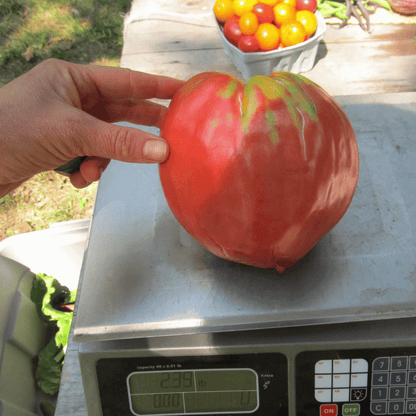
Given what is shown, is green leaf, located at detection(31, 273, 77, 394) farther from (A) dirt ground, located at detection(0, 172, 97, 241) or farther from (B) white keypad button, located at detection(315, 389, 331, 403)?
(B) white keypad button, located at detection(315, 389, 331, 403)

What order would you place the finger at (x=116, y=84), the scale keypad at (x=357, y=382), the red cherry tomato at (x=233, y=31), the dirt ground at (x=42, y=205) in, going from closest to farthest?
1. the scale keypad at (x=357, y=382)
2. the finger at (x=116, y=84)
3. the red cherry tomato at (x=233, y=31)
4. the dirt ground at (x=42, y=205)

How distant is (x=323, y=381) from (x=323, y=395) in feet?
0.07

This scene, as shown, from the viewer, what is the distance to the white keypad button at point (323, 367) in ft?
2.02

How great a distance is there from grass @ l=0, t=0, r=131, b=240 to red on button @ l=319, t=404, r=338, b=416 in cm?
153

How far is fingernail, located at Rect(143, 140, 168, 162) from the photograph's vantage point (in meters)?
0.57

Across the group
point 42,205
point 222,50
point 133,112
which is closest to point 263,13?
point 222,50

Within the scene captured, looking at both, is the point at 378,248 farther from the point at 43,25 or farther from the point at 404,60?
the point at 43,25

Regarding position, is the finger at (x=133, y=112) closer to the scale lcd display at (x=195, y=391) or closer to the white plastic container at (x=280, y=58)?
the white plastic container at (x=280, y=58)

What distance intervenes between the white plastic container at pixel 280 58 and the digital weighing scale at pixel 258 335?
760 millimetres

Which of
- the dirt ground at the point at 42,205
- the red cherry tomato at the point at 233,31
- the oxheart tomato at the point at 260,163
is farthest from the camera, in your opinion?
the dirt ground at the point at 42,205

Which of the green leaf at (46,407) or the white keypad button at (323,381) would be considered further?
the green leaf at (46,407)

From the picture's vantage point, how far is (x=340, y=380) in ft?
2.04

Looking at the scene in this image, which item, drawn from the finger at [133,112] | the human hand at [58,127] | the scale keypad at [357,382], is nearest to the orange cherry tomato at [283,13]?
the finger at [133,112]

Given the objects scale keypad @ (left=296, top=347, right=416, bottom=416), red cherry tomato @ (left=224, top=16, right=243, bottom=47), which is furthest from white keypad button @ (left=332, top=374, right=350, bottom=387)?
red cherry tomato @ (left=224, top=16, right=243, bottom=47)
